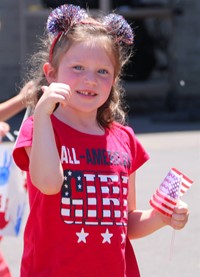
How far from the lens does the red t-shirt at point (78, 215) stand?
9.73 feet

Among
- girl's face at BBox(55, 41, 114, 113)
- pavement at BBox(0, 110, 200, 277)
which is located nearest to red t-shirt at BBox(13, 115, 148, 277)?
girl's face at BBox(55, 41, 114, 113)

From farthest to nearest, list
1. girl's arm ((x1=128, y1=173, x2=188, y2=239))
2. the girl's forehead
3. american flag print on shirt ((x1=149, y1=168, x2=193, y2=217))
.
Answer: girl's arm ((x1=128, y1=173, x2=188, y2=239)), american flag print on shirt ((x1=149, y1=168, x2=193, y2=217)), the girl's forehead

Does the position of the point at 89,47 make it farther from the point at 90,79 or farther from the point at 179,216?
the point at 179,216

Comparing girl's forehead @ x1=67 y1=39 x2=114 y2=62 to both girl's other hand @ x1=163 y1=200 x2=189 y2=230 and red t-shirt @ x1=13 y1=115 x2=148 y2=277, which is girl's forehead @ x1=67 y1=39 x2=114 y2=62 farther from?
girl's other hand @ x1=163 y1=200 x2=189 y2=230

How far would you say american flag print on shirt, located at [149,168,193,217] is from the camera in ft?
10.4

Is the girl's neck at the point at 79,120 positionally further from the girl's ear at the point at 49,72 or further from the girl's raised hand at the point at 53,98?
the girl's raised hand at the point at 53,98

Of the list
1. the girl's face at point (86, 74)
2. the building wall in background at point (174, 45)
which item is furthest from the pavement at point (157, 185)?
the building wall in background at point (174, 45)

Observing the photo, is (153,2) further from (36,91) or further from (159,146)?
(36,91)

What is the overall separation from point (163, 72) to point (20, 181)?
13.1 meters

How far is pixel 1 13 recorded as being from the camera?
54.1ft

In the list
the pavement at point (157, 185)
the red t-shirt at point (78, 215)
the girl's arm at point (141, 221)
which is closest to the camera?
the red t-shirt at point (78, 215)

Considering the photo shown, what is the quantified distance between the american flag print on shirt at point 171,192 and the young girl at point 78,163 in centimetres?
3

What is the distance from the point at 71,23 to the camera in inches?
124

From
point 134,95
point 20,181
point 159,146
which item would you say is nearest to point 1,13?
point 134,95
